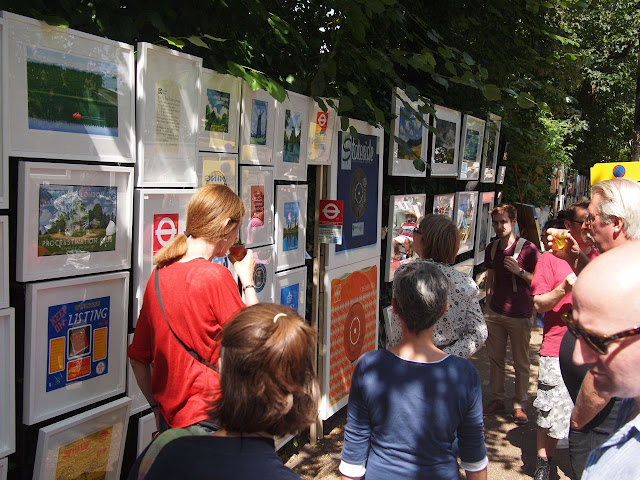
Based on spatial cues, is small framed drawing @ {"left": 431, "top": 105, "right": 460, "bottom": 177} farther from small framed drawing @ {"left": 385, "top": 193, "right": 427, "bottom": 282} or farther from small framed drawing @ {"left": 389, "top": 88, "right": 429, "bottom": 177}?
small framed drawing @ {"left": 385, "top": 193, "right": 427, "bottom": 282}

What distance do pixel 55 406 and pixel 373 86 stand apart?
408 cm

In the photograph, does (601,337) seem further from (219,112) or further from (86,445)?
(219,112)

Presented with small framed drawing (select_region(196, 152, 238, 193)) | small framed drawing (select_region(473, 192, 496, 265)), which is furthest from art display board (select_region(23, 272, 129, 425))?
small framed drawing (select_region(473, 192, 496, 265))

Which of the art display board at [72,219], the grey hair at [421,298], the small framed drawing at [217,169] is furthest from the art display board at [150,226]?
the grey hair at [421,298]

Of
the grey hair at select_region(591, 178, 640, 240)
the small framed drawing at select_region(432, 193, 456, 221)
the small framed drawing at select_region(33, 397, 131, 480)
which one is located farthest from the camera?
the small framed drawing at select_region(432, 193, 456, 221)

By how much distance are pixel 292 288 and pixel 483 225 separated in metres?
5.58

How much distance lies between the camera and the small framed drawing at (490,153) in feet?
28.4

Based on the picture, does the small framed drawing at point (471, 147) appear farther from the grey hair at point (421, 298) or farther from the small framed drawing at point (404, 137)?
the grey hair at point (421, 298)

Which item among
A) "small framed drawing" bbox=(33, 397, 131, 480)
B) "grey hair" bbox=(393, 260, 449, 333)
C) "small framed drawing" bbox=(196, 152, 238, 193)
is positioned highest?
"small framed drawing" bbox=(196, 152, 238, 193)

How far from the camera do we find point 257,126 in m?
3.96

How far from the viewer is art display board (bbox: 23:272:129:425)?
8.71 feet

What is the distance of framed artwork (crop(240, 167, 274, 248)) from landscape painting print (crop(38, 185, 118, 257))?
3.44ft

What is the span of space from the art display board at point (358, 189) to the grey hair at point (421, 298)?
238 centimetres

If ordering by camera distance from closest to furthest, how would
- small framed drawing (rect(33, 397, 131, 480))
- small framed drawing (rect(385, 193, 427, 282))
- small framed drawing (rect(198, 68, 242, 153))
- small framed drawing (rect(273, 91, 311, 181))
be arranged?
small framed drawing (rect(33, 397, 131, 480)) < small framed drawing (rect(198, 68, 242, 153)) < small framed drawing (rect(273, 91, 311, 181)) < small framed drawing (rect(385, 193, 427, 282))
